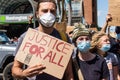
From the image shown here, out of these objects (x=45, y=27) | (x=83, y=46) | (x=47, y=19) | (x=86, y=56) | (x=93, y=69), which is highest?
(x=47, y=19)

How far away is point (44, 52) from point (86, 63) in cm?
71

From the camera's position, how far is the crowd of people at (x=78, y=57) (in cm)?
411

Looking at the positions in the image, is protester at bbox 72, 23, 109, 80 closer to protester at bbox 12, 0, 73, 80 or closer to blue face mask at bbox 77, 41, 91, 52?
blue face mask at bbox 77, 41, 91, 52

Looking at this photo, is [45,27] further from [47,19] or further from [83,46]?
[83,46]

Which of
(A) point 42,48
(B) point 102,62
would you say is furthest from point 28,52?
(B) point 102,62

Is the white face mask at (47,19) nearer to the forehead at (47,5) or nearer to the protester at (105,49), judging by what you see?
the forehead at (47,5)

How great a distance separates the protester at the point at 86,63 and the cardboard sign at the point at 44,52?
1.53 ft

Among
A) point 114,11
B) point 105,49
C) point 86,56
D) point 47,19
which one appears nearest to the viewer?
point 47,19

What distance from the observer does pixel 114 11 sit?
754 cm

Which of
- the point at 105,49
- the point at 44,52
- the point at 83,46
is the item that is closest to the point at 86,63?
the point at 83,46

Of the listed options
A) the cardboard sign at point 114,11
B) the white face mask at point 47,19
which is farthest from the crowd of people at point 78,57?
the cardboard sign at point 114,11

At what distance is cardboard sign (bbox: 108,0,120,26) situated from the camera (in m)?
7.43

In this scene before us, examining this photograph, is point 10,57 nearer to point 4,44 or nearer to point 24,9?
point 4,44

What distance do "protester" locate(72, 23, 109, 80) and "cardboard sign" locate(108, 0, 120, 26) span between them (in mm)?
2659
